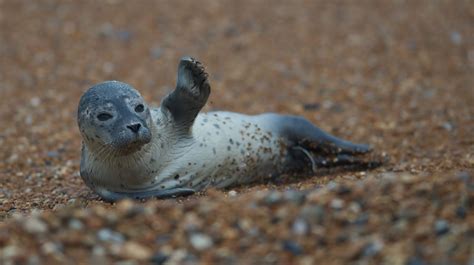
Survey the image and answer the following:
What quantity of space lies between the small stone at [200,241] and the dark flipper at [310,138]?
8.86 ft

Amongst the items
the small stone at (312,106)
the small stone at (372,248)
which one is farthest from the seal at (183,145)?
the small stone at (312,106)

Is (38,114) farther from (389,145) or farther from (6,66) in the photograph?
(389,145)

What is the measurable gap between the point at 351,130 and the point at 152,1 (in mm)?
5271

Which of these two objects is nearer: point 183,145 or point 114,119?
point 114,119

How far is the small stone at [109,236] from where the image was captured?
3574mm

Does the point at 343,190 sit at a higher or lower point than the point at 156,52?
lower

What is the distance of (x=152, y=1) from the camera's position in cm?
1178

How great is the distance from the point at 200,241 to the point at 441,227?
3.83ft

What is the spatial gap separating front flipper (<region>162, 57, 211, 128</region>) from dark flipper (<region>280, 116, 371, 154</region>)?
3.60 ft

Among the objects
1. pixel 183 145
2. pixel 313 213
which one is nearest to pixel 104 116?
pixel 183 145

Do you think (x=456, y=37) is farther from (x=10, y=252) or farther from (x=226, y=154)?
(x=10, y=252)

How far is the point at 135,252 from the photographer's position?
11.4 ft

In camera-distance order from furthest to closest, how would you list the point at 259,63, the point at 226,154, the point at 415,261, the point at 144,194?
the point at 259,63, the point at 226,154, the point at 144,194, the point at 415,261

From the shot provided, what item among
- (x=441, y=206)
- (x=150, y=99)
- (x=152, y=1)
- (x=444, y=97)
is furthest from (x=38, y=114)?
(x=441, y=206)
